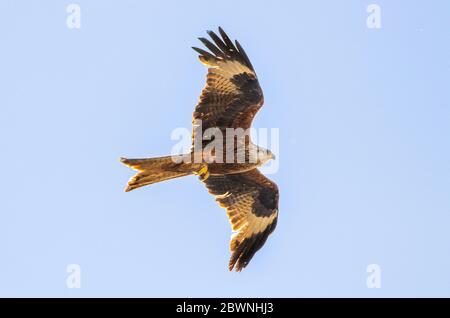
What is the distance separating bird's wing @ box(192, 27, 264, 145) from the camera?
11680 mm

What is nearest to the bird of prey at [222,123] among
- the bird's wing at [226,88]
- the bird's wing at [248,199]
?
the bird's wing at [226,88]

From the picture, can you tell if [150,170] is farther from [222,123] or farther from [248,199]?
[248,199]

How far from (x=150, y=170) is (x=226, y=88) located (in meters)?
1.70

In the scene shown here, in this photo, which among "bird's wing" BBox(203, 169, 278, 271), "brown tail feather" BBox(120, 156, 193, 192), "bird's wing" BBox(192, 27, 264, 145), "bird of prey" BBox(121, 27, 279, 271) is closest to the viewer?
"brown tail feather" BBox(120, 156, 193, 192)

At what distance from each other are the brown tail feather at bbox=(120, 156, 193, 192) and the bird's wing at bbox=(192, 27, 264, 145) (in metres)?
0.69

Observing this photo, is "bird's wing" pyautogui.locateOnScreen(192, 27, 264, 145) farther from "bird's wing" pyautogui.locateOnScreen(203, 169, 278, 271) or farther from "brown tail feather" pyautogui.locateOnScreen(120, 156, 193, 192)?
"bird's wing" pyautogui.locateOnScreen(203, 169, 278, 271)

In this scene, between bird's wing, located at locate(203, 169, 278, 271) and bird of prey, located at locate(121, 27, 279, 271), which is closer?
bird of prey, located at locate(121, 27, 279, 271)

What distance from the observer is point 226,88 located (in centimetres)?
1172

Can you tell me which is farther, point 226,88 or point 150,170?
point 226,88

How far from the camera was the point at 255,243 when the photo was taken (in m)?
12.4

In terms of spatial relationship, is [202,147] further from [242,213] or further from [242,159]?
[242,213]

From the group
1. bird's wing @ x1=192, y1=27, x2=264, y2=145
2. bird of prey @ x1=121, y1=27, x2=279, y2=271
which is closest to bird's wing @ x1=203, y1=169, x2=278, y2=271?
bird of prey @ x1=121, y1=27, x2=279, y2=271

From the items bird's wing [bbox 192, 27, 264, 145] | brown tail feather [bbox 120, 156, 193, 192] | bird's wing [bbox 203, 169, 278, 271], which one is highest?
bird's wing [bbox 192, 27, 264, 145]

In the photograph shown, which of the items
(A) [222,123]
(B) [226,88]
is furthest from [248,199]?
(B) [226,88]
